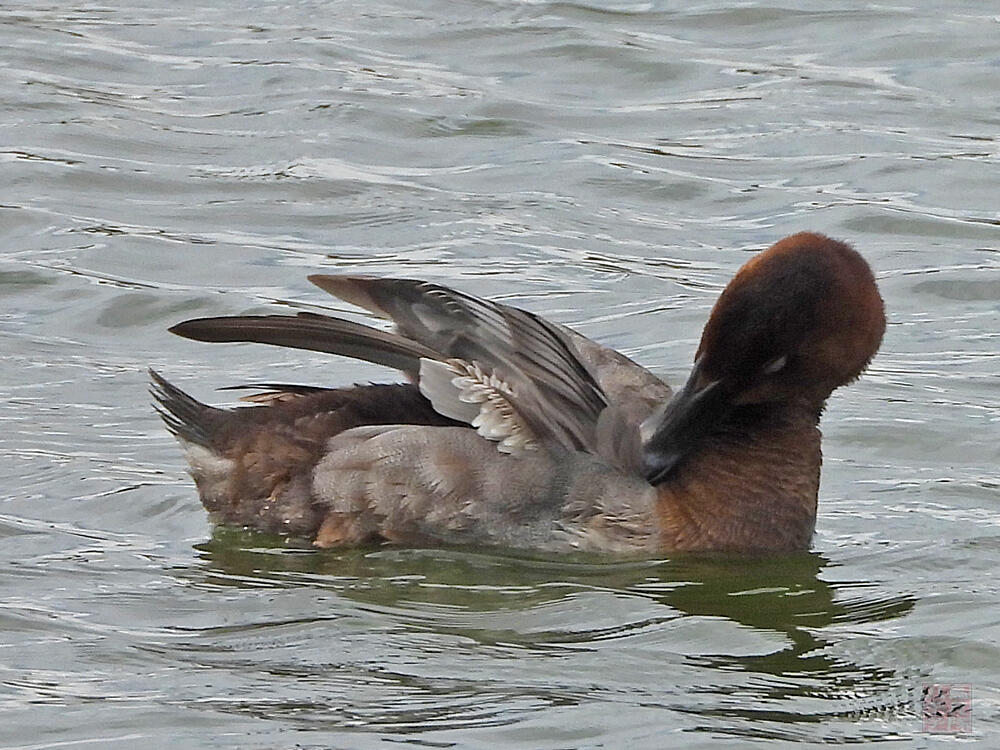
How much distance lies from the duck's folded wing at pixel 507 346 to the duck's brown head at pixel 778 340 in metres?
0.29

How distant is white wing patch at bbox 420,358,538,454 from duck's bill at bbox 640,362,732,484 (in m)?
0.44

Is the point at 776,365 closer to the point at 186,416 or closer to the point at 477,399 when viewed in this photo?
the point at 477,399

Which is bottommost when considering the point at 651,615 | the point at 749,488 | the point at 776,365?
the point at 651,615

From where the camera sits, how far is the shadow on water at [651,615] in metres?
5.85

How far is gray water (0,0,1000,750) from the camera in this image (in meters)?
5.93

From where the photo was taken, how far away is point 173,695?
582 cm

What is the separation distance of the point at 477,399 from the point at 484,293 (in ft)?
9.76

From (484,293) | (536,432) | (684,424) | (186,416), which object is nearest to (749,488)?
(684,424)

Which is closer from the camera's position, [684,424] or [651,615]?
[651,615]

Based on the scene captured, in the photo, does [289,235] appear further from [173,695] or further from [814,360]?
[173,695]

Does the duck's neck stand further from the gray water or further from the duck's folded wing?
the duck's folded wing

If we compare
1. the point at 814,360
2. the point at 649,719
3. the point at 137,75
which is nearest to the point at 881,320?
the point at 814,360

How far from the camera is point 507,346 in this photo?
719 centimetres

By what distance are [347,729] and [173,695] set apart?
53 cm
